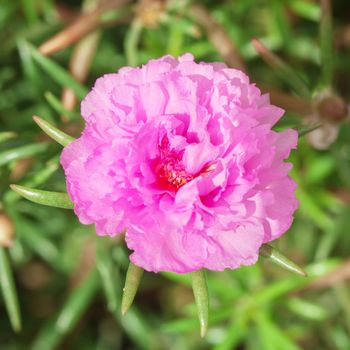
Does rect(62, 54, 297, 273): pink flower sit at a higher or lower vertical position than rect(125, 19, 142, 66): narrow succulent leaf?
higher

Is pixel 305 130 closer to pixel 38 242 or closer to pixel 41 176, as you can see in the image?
pixel 41 176

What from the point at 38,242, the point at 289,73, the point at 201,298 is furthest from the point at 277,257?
the point at 38,242

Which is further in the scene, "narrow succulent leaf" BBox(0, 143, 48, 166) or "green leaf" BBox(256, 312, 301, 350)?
"green leaf" BBox(256, 312, 301, 350)

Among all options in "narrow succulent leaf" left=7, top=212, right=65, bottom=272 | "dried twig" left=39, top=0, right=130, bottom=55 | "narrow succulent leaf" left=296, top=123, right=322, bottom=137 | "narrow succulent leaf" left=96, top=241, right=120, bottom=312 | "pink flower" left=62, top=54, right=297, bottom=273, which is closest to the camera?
"pink flower" left=62, top=54, right=297, bottom=273

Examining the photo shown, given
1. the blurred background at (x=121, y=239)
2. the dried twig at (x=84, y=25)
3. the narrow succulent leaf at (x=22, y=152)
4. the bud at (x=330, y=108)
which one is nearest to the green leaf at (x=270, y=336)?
the blurred background at (x=121, y=239)

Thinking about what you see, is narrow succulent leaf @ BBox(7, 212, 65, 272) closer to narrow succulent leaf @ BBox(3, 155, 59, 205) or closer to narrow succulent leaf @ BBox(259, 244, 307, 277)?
narrow succulent leaf @ BBox(3, 155, 59, 205)

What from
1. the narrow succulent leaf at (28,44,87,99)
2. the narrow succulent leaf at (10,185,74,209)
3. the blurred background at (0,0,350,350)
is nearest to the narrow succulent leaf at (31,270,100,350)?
the blurred background at (0,0,350,350)

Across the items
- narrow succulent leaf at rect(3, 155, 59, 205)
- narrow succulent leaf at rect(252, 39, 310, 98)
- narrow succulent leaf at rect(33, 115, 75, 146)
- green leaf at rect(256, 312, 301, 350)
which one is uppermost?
narrow succulent leaf at rect(33, 115, 75, 146)
